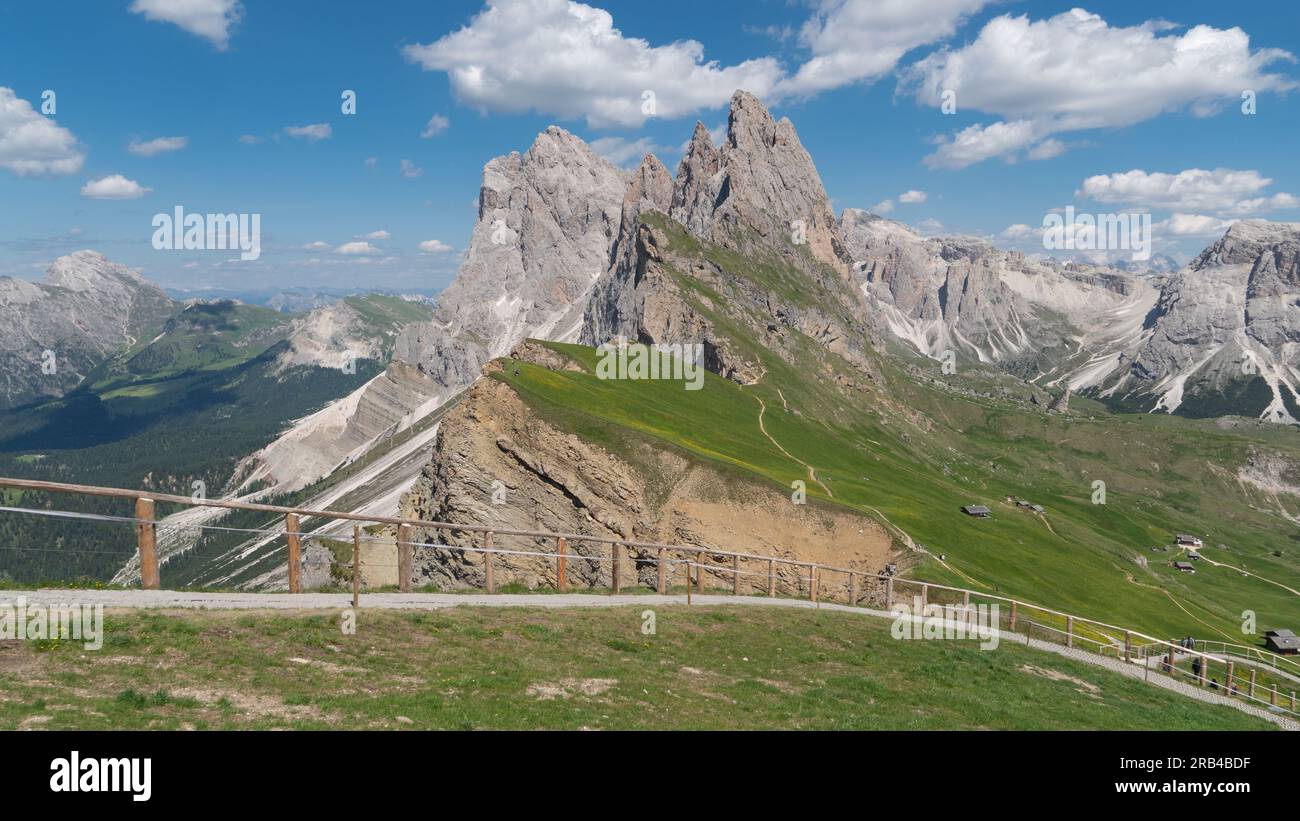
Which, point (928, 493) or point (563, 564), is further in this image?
point (928, 493)

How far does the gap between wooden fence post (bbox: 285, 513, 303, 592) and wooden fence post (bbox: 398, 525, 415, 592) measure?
2827 mm

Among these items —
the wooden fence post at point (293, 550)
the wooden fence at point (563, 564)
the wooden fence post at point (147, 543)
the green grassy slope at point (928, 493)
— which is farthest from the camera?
the green grassy slope at point (928, 493)

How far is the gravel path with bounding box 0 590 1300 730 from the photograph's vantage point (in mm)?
16938

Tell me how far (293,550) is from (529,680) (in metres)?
8.05

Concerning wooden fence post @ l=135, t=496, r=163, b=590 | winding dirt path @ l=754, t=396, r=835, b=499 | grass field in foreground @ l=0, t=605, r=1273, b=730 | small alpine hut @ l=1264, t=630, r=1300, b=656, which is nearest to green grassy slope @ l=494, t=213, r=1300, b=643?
winding dirt path @ l=754, t=396, r=835, b=499

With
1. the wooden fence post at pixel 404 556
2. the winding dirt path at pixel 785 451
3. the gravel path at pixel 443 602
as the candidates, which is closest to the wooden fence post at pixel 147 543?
the gravel path at pixel 443 602

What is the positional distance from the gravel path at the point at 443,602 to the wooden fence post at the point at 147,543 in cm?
36

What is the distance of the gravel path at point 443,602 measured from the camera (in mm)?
16938

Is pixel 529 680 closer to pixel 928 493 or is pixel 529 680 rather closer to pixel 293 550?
pixel 293 550

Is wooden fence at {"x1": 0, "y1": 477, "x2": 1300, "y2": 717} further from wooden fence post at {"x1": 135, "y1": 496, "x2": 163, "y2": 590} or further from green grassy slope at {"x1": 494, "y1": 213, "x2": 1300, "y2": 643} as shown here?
green grassy slope at {"x1": 494, "y1": 213, "x2": 1300, "y2": 643}

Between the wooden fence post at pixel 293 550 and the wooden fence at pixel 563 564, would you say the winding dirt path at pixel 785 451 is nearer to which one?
the wooden fence at pixel 563 564

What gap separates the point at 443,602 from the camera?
22.0 metres

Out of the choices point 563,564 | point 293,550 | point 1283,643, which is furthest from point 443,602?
point 1283,643

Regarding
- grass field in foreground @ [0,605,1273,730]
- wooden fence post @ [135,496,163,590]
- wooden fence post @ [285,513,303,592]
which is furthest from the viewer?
wooden fence post @ [285,513,303,592]
